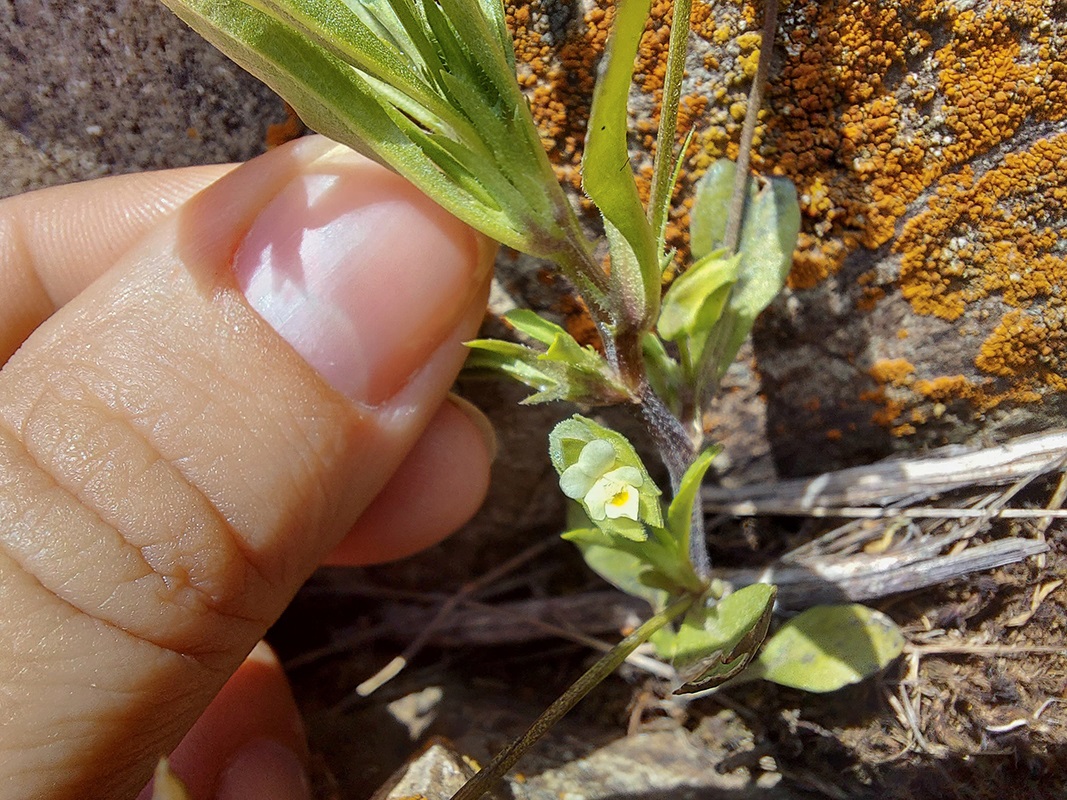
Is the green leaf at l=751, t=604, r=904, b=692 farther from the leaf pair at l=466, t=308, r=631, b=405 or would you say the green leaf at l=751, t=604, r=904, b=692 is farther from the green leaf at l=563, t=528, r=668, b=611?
the leaf pair at l=466, t=308, r=631, b=405

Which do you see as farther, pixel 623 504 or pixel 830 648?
pixel 830 648

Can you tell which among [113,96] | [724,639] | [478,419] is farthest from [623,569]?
[113,96]

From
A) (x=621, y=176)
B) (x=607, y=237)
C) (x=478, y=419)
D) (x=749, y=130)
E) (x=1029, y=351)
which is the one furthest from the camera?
(x=478, y=419)

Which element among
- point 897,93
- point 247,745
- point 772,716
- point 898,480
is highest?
point 897,93

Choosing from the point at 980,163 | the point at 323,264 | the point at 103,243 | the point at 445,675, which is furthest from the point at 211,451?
the point at 980,163

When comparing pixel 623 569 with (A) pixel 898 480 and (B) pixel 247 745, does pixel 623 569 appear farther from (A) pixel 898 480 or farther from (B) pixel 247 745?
(B) pixel 247 745

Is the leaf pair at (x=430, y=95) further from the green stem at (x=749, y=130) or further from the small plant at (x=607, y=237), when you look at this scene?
the green stem at (x=749, y=130)
